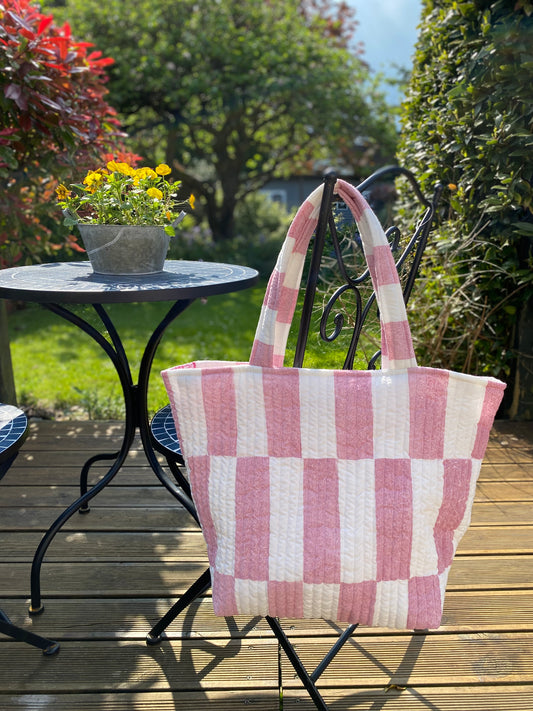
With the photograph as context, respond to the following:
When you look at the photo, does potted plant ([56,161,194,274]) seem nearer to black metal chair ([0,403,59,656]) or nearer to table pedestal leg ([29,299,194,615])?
table pedestal leg ([29,299,194,615])

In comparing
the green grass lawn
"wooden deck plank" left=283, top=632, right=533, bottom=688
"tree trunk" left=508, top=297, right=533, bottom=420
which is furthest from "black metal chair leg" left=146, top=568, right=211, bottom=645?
"tree trunk" left=508, top=297, right=533, bottom=420

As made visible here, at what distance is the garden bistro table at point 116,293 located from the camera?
144 centimetres

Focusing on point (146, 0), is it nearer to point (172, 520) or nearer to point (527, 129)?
point (527, 129)

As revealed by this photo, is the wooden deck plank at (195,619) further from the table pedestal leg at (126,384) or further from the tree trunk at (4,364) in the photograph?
the tree trunk at (4,364)

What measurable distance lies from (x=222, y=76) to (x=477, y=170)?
5259mm

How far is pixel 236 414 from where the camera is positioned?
1014 millimetres

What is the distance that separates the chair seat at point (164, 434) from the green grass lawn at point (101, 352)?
0.98 meters

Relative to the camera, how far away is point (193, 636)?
60.1 inches

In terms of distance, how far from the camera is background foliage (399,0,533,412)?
241 cm

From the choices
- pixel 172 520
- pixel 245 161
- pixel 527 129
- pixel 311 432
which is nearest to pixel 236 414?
pixel 311 432

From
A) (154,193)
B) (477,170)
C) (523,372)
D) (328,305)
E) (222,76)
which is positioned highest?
(222,76)

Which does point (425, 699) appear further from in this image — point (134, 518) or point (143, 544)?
point (134, 518)

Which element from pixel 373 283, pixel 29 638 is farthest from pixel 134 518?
pixel 373 283

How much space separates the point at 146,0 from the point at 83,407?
5922mm
